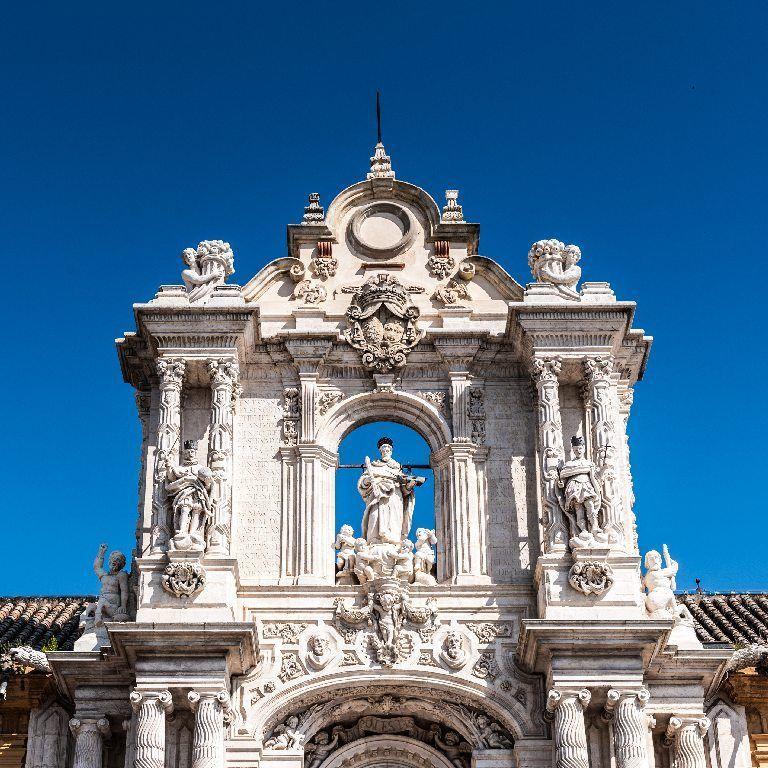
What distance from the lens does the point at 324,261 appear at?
26.7 metres

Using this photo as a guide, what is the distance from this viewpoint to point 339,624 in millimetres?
23688

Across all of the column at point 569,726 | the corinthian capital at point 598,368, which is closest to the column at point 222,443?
the column at point 569,726

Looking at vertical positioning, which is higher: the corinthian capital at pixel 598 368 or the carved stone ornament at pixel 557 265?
the carved stone ornament at pixel 557 265

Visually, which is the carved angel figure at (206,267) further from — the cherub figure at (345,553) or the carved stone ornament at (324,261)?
the cherub figure at (345,553)

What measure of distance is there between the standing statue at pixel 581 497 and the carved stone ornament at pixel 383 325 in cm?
331

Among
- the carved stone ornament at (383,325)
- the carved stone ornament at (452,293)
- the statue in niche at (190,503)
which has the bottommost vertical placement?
the statue in niche at (190,503)

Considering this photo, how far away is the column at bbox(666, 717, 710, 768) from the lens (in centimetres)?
2294

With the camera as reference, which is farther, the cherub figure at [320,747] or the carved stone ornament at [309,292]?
the carved stone ornament at [309,292]

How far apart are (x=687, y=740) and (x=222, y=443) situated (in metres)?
7.53

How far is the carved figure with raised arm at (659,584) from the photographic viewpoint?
23625 millimetres

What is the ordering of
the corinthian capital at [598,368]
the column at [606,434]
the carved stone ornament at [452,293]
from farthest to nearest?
the carved stone ornament at [452,293]
the corinthian capital at [598,368]
the column at [606,434]

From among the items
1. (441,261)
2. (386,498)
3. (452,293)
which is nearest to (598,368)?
(452,293)

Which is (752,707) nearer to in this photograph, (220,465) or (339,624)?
(339,624)

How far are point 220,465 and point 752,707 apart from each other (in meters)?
8.12
